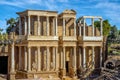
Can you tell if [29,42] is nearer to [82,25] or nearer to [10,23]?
[82,25]

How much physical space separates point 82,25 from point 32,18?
8.14 meters

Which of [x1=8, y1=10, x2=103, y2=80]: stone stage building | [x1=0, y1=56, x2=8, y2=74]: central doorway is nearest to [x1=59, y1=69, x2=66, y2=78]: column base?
[x1=8, y1=10, x2=103, y2=80]: stone stage building

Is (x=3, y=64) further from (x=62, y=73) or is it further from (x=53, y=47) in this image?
(x=62, y=73)

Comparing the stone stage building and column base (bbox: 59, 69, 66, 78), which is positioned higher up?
the stone stage building

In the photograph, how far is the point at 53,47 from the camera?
39.1 m

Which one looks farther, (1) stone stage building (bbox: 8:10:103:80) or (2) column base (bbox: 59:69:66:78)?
(2) column base (bbox: 59:69:66:78)

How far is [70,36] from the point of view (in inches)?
1577

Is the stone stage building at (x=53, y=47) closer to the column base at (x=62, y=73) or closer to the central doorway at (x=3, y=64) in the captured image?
the column base at (x=62, y=73)

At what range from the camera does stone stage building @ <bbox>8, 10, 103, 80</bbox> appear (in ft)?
124

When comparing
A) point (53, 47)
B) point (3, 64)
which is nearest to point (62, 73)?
point (53, 47)

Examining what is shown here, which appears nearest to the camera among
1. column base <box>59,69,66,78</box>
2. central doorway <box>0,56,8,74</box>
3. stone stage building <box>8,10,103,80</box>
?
stone stage building <box>8,10,103,80</box>

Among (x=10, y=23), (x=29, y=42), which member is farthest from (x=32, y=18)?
(x=10, y=23)

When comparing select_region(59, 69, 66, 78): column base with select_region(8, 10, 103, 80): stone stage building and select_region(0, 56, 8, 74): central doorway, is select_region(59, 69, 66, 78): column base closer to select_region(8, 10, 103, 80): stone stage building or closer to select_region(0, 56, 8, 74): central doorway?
select_region(8, 10, 103, 80): stone stage building

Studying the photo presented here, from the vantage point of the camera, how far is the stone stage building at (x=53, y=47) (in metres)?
37.7
